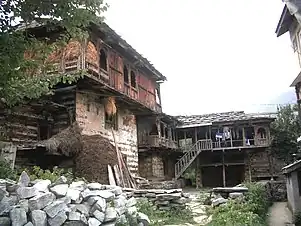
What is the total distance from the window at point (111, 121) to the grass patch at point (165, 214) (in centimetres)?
610

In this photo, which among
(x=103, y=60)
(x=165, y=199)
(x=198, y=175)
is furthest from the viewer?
(x=198, y=175)

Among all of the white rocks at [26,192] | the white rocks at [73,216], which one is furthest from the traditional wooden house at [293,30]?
the white rocks at [26,192]

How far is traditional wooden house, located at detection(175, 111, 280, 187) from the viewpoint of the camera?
27.4 m

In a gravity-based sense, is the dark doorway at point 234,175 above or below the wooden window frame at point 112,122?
below

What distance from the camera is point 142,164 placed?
2364 cm

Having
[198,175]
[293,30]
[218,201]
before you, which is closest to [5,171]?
[218,201]

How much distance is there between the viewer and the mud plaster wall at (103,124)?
14148 mm

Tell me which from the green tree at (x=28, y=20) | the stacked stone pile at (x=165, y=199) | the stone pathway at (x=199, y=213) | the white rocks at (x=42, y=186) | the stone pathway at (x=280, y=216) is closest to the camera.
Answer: the green tree at (x=28, y=20)

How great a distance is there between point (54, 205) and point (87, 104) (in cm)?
915

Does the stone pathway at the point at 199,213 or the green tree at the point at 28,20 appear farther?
the stone pathway at the point at 199,213

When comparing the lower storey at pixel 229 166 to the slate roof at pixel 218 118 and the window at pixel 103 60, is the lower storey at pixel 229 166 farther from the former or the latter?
the window at pixel 103 60

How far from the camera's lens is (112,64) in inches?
664

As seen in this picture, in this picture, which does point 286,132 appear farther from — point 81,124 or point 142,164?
point 81,124

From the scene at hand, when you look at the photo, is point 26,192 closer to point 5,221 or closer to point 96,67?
point 5,221
